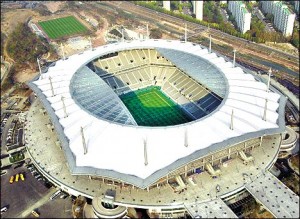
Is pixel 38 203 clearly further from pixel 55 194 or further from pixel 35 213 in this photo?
pixel 55 194

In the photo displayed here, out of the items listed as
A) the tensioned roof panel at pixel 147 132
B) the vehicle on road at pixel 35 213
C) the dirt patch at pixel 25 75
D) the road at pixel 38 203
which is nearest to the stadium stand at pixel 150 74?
the tensioned roof panel at pixel 147 132

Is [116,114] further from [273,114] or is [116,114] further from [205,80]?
[273,114]

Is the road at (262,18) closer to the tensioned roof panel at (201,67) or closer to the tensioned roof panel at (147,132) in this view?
the tensioned roof panel at (201,67)

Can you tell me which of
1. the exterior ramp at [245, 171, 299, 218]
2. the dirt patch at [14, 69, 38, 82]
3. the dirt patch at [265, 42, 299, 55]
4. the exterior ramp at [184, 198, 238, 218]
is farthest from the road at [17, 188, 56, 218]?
the dirt patch at [265, 42, 299, 55]

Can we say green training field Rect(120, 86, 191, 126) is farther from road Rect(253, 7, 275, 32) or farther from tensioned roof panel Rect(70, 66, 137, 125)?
road Rect(253, 7, 275, 32)

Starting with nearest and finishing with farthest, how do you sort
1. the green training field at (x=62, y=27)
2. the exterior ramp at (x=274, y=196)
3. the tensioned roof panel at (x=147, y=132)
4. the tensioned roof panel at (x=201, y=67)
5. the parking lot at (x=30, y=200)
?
the exterior ramp at (x=274, y=196) < the tensioned roof panel at (x=147, y=132) < the parking lot at (x=30, y=200) < the tensioned roof panel at (x=201, y=67) < the green training field at (x=62, y=27)

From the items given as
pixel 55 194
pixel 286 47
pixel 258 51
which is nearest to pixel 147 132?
pixel 55 194
